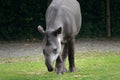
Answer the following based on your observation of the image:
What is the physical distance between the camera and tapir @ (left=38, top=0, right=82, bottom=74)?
31.5 feet

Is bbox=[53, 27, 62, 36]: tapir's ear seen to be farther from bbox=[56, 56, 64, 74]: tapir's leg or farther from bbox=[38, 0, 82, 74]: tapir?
bbox=[56, 56, 64, 74]: tapir's leg

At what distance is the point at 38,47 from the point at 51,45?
29.5 feet

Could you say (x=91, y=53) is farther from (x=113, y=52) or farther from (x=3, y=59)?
(x=3, y=59)

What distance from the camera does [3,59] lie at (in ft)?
51.3

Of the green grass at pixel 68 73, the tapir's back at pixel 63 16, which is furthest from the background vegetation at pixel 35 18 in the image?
the tapir's back at pixel 63 16

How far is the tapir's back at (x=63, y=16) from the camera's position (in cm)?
1041

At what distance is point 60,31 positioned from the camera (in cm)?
988

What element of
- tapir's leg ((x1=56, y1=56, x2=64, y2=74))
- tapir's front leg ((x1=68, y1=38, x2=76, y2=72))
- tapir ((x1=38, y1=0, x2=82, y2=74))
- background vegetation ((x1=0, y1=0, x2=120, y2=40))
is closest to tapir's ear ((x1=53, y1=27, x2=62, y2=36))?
tapir ((x1=38, y1=0, x2=82, y2=74))

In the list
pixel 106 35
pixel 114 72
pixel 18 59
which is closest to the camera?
pixel 114 72

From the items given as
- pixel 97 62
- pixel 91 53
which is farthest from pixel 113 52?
pixel 97 62

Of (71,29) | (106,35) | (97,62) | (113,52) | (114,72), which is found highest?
(71,29)

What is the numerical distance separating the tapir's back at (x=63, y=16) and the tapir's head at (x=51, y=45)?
0.46 meters

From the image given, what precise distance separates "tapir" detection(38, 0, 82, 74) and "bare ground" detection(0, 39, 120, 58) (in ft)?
18.5

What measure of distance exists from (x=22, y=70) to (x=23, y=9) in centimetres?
880
